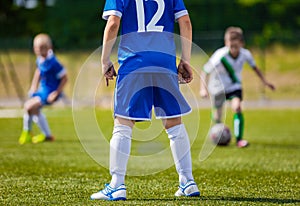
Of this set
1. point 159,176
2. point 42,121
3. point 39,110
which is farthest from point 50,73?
point 159,176

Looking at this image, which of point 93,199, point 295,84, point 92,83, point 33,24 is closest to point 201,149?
point 93,199

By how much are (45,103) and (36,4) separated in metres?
28.3

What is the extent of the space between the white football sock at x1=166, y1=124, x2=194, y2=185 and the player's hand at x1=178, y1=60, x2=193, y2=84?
13.7 inches

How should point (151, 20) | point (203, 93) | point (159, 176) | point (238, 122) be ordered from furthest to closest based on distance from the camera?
point (238, 122)
point (203, 93)
point (159, 176)
point (151, 20)

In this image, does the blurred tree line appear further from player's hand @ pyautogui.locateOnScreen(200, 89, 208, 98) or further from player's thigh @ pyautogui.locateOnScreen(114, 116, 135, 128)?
player's thigh @ pyautogui.locateOnScreen(114, 116, 135, 128)

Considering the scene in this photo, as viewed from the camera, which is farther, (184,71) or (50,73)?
(50,73)

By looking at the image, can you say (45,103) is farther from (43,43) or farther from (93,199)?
(93,199)

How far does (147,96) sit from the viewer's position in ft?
18.1

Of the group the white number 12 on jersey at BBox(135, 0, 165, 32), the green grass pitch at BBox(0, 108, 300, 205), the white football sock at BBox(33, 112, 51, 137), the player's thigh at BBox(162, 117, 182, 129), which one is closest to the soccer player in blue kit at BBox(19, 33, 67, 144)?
the white football sock at BBox(33, 112, 51, 137)

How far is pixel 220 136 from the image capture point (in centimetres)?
1055

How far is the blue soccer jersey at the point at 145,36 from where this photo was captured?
18.0ft

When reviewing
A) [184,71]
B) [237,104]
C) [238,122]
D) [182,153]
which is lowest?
[238,122]

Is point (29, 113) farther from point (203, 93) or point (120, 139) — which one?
point (120, 139)

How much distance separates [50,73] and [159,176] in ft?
15.7
